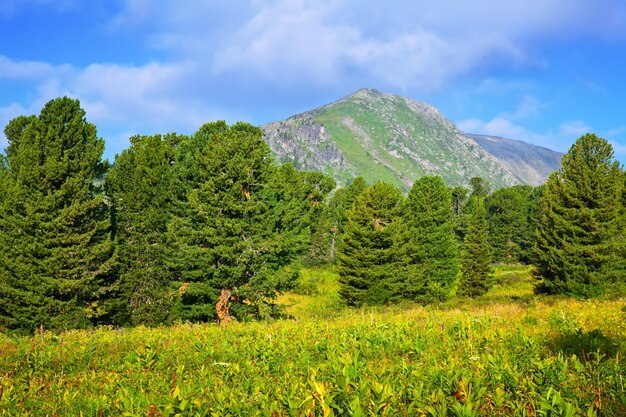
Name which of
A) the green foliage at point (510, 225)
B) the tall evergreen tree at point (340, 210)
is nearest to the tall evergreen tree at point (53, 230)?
the tall evergreen tree at point (340, 210)

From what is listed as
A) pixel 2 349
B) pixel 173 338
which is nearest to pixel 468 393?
pixel 173 338

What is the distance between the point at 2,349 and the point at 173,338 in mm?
3921

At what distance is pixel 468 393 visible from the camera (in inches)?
136

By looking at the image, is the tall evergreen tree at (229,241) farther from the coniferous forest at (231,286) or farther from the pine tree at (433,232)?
the pine tree at (433,232)

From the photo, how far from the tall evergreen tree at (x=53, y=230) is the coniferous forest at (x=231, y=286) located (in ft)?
0.32

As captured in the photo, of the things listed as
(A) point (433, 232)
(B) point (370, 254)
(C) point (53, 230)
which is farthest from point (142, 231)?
(A) point (433, 232)

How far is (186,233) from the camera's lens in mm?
24062

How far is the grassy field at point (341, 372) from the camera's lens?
344 cm

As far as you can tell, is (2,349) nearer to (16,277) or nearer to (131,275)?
(16,277)

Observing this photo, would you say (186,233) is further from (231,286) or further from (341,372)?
(341,372)

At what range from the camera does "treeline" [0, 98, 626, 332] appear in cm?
2089

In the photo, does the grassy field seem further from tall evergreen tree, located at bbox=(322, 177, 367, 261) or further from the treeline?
tall evergreen tree, located at bbox=(322, 177, 367, 261)

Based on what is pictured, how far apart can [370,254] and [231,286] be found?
39.9ft

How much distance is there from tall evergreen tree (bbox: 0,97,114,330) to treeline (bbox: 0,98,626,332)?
0.23ft
